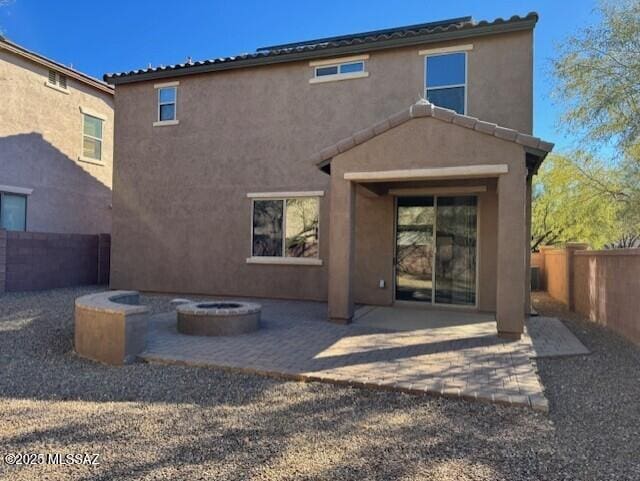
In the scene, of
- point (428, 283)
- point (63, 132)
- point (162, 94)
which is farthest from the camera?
point (63, 132)

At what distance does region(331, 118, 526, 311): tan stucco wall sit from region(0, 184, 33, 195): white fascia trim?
41.5 feet

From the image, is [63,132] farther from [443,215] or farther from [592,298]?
[592,298]

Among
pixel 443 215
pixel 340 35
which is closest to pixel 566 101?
pixel 443 215

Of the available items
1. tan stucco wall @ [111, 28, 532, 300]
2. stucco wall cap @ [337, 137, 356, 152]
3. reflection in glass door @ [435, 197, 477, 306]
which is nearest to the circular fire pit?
stucco wall cap @ [337, 137, 356, 152]

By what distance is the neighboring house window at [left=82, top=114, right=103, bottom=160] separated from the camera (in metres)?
19.4

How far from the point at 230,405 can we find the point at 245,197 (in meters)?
9.23

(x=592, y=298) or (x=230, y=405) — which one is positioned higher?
(x=592, y=298)

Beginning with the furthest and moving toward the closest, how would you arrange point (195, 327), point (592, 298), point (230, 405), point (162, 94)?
point (162, 94), point (592, 298), point (195, 327), point (230, 405)

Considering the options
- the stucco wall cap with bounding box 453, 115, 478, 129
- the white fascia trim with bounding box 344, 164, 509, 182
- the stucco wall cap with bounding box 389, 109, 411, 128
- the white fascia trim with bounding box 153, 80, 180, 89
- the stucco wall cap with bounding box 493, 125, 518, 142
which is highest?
the white fascia trim with bounding box 153, 80, 180, 89

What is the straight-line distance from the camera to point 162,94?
14844mm

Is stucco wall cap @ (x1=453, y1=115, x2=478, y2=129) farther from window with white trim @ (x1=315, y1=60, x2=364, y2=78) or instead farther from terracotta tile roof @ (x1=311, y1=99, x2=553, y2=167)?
window with white trim @ (x1=315, y1=60, x2=364, y2=78)

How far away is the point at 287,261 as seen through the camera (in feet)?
42.9

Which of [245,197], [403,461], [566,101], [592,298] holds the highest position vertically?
[566,101]

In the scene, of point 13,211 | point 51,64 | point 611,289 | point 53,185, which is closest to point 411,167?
point 611,289
